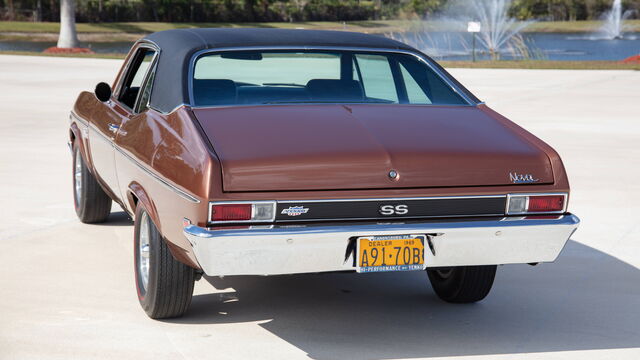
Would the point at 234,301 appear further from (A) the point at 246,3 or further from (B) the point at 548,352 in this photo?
(A) the point at 246,3

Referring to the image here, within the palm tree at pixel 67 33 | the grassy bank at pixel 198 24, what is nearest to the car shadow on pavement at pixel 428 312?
the palm tree at pixel 67 33

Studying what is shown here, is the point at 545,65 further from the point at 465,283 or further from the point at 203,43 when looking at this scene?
the point at 203,43

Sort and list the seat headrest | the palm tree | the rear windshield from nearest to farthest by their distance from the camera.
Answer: the rear windshield < the seat headrest < the palm tree

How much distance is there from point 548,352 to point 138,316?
212 centimetres

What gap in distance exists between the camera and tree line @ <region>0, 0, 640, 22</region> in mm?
88188

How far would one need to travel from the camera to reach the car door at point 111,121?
613cm

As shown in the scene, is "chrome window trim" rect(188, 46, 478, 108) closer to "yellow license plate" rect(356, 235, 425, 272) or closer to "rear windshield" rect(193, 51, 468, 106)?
"rear windshield" rect(193, 51, 468, 106)

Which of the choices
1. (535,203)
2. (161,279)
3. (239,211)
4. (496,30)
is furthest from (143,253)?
(496,30)

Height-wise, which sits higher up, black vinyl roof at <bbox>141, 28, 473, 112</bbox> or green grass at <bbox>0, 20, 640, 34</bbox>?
black vinyl roof at <bbox>141, 28, 473, 112</bbox>

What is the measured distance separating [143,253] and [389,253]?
1517 millimetres

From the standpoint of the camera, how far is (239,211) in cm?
443

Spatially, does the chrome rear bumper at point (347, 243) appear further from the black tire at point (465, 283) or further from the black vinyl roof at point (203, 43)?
the black vinyl roof at point (203, 43)

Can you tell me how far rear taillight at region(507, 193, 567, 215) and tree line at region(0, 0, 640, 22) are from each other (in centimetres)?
8408

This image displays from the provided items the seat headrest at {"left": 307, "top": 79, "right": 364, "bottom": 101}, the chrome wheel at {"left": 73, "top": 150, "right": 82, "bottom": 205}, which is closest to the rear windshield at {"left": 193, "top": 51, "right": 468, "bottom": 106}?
the seat headrest at {"left": 307, "top": 79, "right": 364, "bottom": 101}
